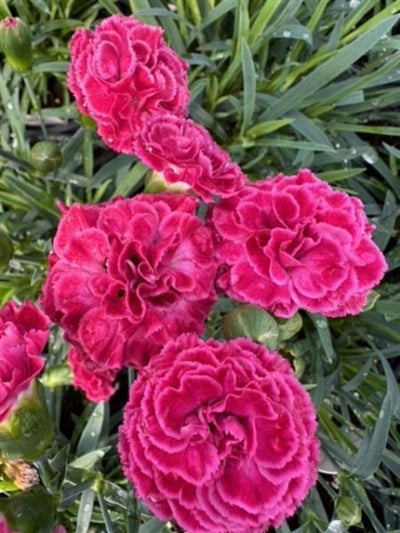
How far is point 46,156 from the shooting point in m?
1.00

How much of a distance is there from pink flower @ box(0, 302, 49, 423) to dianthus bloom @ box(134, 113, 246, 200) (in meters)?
0.19

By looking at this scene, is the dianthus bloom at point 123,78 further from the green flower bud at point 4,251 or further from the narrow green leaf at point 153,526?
the narrow green leaf at point 153,526

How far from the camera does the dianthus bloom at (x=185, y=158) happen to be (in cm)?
75

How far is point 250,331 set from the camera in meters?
0.76

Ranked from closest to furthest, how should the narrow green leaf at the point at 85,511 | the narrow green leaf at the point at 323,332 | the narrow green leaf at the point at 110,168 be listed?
the narrow green leaf at the point at 85,511, the narrow green leaf at the point at 323,332, the narrow green leaf at the point at 110,168

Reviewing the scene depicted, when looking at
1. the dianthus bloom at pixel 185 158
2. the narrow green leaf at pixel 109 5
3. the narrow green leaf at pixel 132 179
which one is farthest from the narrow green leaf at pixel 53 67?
the dianthus bloom at pixel 185 158

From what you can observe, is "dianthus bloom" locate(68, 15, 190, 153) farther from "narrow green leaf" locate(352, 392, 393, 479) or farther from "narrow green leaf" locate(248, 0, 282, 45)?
"narrow green leaf" locate(352, 392, 393, 479)

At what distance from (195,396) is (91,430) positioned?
1.46 ft

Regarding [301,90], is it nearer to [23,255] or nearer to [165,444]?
[23,255]

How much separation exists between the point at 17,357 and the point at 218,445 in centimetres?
20

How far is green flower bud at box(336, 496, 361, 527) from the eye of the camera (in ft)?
2.73

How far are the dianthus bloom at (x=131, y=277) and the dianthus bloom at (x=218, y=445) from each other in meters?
0.06

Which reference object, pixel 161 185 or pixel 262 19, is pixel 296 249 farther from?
pixel 262 19

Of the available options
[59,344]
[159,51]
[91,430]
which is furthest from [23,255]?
[159,51]
